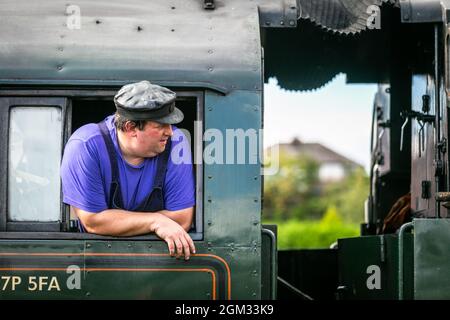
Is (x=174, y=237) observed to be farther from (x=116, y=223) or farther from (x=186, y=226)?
(x=116, y=223)

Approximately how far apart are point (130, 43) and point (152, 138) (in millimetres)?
611

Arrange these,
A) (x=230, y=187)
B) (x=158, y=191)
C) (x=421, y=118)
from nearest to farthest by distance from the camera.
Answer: (x=230, y=187), (x=158, y=191), (x=421, y=118)

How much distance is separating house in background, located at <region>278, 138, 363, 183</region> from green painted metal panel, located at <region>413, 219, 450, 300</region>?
168ft

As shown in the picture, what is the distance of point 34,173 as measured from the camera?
4832mm

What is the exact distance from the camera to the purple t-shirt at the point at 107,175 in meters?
4.77

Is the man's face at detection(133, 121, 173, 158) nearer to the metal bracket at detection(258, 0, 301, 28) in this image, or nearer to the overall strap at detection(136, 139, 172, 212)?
the overall strap at detection(136, 139, 172, 212)

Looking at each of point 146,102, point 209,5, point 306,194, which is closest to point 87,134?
point 146,102

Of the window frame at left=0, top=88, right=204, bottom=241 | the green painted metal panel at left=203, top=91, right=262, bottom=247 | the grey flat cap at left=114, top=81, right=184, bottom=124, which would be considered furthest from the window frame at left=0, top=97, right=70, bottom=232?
the green painted metal panel at left=203, top=91, right=262, bottom=247

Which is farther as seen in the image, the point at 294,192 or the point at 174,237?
the point at 294,192

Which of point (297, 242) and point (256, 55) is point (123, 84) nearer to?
point (256, 55)

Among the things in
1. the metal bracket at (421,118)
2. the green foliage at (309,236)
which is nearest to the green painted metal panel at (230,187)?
the metal bracket at (421,118)

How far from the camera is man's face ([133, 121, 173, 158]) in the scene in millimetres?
4820

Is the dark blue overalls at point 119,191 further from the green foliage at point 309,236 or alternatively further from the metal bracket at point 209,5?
the green foliage at point 309,236

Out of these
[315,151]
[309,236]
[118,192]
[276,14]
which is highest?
[315,151]
